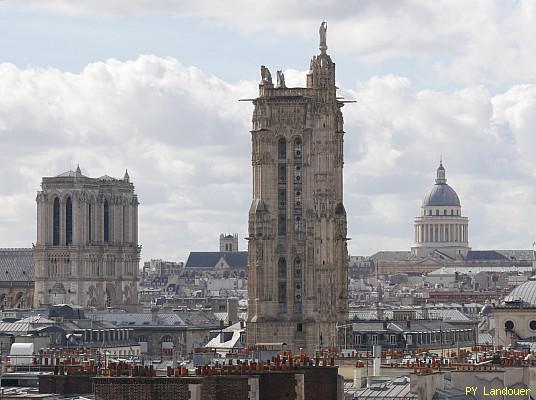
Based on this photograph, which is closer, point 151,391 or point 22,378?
point 151,391

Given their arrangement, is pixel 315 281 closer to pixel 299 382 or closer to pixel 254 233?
pixel 254 233

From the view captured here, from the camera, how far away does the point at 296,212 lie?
139375 mm

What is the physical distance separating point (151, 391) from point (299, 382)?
3.66 m

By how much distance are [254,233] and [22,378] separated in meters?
71.8

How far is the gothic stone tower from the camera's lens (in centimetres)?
13825

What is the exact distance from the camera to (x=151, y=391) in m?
54.2

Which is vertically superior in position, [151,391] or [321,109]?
[321,109]

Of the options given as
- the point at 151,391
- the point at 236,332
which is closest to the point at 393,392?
the point at 151,391

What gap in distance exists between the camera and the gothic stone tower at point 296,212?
138m

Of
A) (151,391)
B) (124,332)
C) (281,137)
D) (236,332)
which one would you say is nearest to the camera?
(151,391)

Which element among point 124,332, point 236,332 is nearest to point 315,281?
point 236,332

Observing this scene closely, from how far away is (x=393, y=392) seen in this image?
225ft

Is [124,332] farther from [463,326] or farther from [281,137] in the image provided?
[281,137]

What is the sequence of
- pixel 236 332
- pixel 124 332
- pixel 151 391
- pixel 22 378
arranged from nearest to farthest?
pixel 151 391
pixel 22 378
pixel 236 332
pixel 124 332
